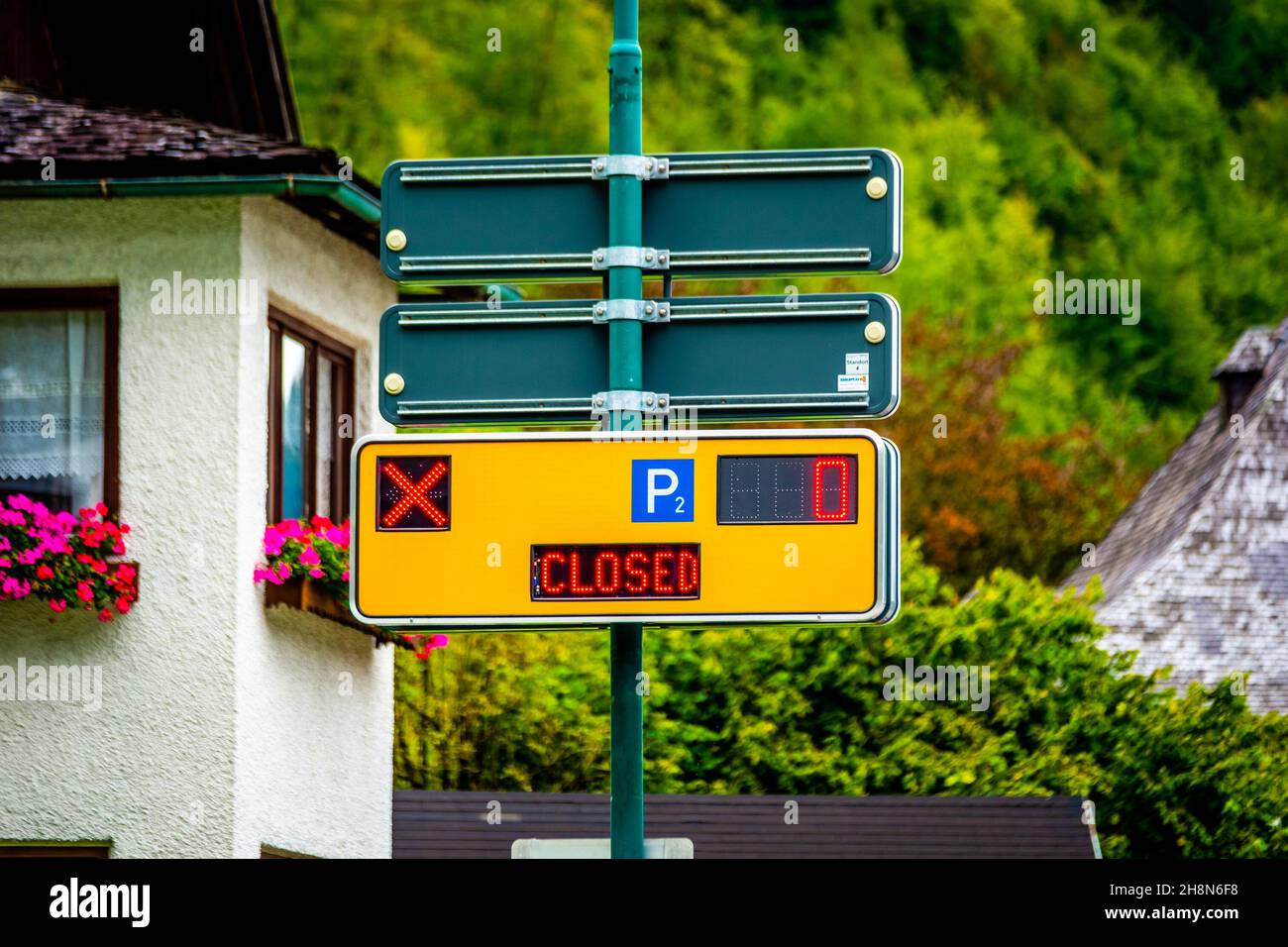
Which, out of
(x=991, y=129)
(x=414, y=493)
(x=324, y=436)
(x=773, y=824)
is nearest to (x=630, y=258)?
(x=414, y=493)

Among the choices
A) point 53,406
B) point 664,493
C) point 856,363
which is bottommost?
point 664,493

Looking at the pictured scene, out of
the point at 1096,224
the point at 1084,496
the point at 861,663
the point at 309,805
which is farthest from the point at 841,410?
the point at 1096,224

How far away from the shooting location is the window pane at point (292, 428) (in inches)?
530

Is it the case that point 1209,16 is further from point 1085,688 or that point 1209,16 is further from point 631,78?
point 631,78

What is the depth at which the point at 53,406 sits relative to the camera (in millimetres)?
12680

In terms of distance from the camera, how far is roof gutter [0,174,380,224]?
12.2 metres

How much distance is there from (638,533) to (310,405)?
543 centimetres

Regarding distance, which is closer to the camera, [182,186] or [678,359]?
Answer: [678,359]

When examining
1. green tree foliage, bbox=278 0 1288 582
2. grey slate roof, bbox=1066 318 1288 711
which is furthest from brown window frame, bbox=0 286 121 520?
green tree foliage, bbox=278 0 1288 582

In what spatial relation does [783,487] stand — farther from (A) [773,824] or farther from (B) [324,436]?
(A) [773,824]

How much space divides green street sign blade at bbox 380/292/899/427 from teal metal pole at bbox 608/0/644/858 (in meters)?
0.13

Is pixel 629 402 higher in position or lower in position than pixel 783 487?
higher

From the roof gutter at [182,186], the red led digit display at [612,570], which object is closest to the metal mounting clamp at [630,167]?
the red led digit display at [612,570]

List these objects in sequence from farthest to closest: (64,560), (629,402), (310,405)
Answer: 1. (310,405)
2. (64,560)
3. (629,402)
